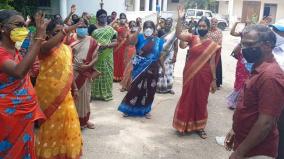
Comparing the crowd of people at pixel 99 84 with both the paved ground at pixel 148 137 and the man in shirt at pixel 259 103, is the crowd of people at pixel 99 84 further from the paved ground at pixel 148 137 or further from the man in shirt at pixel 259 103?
the paved ground at pixel 148 137

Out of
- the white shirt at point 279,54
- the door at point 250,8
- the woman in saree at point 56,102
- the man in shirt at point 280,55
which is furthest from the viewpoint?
the door at point 250,8

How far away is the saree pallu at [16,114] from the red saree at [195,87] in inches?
109

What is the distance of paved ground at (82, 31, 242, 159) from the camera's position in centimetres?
498

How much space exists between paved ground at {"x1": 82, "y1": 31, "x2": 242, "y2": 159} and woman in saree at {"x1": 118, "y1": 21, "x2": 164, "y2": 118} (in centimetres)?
23

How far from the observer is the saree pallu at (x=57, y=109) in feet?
12.9

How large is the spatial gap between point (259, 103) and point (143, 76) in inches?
154

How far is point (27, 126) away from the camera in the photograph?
3.19m

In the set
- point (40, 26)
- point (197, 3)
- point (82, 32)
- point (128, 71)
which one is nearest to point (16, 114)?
point (40, 26)

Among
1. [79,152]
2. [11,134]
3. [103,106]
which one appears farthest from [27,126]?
[103,106]

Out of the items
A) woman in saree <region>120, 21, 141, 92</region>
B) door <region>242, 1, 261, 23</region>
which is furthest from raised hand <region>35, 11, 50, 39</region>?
door <region>242, 1, 261, 23</region>

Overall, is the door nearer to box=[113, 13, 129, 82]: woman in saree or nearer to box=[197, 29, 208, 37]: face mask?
box=[113, 13, 129, 82]: woman in saree

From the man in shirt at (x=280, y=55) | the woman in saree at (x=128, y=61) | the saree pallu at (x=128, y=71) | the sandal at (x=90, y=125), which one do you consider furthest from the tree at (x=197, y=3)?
the man in shirt at (x=280, y=55)

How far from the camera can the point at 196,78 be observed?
17.8 feet

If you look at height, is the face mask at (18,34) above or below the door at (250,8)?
above
